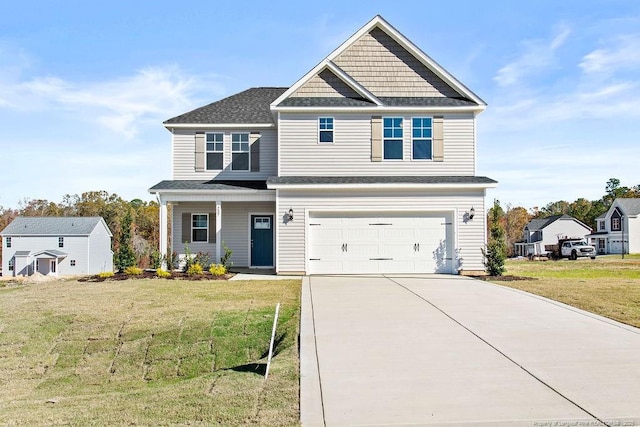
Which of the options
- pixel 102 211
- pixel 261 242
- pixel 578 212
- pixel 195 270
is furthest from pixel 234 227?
pixel 578 212

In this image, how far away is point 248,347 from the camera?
29.8ft

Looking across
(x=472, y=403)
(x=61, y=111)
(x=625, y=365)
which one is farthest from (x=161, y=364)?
(x=61, y=111)

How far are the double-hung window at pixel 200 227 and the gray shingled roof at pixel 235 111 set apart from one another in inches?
152

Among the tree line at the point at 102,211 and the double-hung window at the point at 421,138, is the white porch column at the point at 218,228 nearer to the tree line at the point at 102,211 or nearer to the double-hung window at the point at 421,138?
the double-hung window at the point at 421,138

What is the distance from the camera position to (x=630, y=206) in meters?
56.9

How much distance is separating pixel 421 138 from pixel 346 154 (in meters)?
2.77

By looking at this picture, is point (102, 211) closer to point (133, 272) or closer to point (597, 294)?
point (133, 272)

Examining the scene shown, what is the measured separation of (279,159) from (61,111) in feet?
33.0

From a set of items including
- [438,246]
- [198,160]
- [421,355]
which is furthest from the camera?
[198,160]

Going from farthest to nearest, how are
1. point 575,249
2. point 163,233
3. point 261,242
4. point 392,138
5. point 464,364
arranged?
1. point 575,249
2. point 261,242
3. point 163,233
4. point 392,138
5. point 464,364

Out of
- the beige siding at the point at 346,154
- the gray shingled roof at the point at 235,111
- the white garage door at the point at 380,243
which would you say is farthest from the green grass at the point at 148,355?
the gray shingled roof at the point at 235,111

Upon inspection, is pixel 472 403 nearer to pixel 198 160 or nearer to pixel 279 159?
pixel 279 159

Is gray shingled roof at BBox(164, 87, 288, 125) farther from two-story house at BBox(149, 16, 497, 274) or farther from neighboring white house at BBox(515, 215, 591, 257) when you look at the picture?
neighboring white house at BBox(515, 215, 591, 257)

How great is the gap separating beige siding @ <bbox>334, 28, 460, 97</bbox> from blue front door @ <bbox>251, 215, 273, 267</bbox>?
6.83 metres
